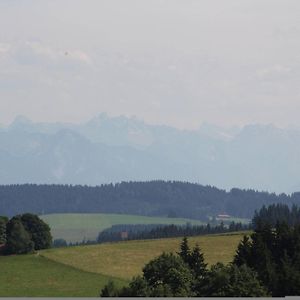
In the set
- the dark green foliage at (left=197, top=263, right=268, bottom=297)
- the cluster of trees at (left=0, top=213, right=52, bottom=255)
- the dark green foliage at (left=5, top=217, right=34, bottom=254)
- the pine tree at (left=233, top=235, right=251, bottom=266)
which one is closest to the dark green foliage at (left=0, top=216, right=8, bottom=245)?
the cluster of trees at (left=0, top=213, right=52, bottom=255)

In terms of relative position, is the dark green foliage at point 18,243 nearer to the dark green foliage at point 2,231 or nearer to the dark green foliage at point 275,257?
the dark green foliage at point 2,231

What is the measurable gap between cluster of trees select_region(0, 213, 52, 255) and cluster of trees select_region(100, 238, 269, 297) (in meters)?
80.7

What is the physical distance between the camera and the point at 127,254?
141500 mm

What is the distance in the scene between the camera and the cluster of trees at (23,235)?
153875 mm

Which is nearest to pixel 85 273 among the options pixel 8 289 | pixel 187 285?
pixel 8 289

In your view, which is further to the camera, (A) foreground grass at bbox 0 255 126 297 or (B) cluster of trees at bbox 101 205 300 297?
(A) foreground grass at bbox 0 255 126 297

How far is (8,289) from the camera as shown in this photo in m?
107

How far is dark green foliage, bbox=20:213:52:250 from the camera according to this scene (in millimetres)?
164625

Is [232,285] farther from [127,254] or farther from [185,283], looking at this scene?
[127,254]

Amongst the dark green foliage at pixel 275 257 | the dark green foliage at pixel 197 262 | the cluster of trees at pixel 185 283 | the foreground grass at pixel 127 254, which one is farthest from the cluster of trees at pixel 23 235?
the cluster of trees at pixel 185 283

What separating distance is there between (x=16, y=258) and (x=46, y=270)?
64.4ft

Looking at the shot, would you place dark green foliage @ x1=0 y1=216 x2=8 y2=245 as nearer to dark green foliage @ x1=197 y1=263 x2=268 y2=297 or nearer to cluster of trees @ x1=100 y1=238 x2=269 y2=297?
cluster of trees @ x1=100 y1=238 x2=269 y2=297

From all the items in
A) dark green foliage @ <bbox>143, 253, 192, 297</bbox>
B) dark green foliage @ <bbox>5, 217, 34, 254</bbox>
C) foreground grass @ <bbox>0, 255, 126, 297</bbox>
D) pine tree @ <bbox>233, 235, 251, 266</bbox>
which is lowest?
foreground grass @ <bbox>0, 255, 126, 297</bbox>

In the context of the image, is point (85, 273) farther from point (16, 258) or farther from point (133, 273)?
point (16, 258)
